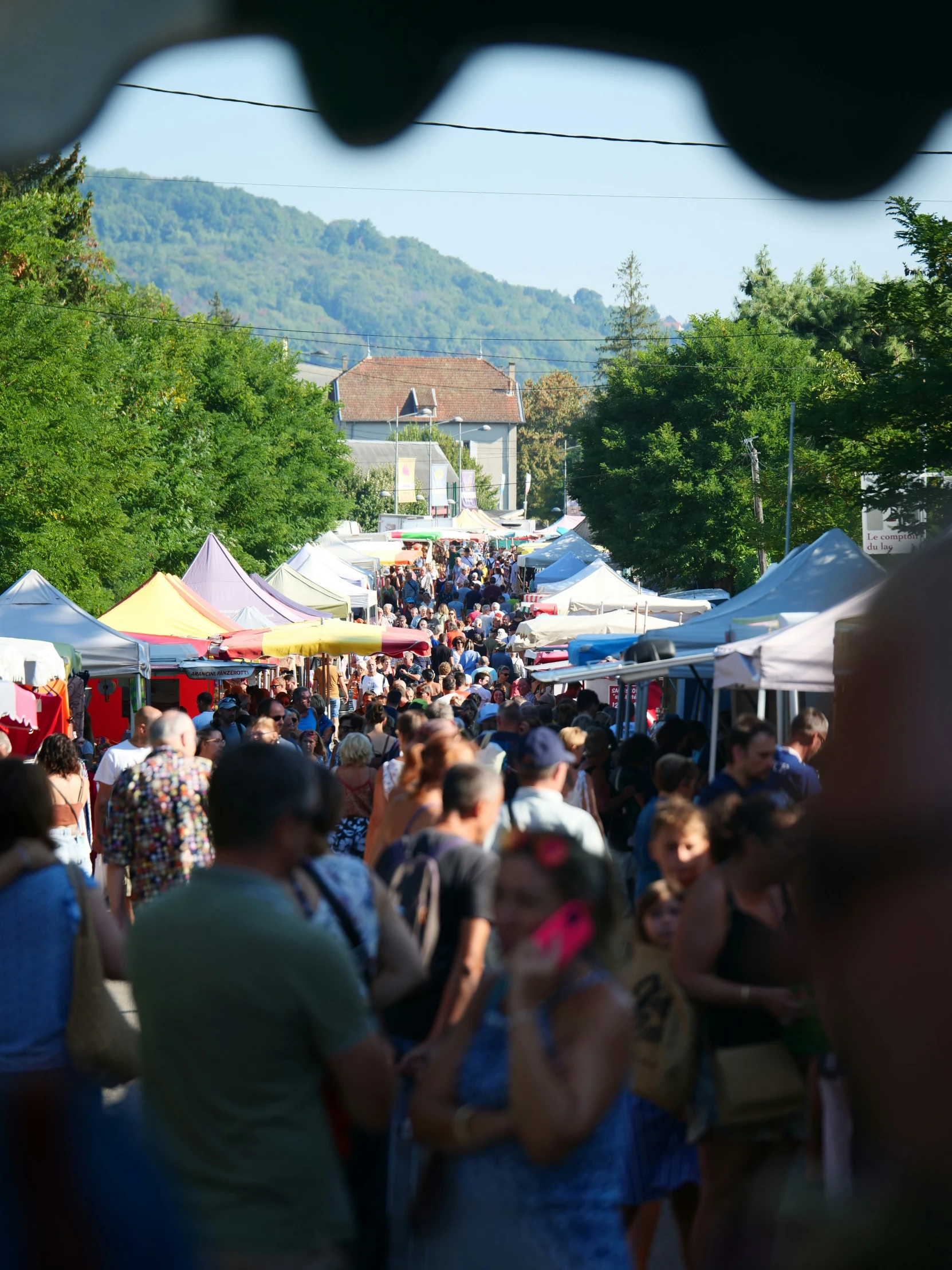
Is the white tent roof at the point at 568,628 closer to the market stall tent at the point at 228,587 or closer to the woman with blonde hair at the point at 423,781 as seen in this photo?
the market stall tent at the point at 228,587

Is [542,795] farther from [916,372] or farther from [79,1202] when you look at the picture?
[79,1202]

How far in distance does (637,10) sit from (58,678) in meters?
9.94

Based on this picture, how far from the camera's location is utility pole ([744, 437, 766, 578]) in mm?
23672

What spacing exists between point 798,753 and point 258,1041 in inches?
178

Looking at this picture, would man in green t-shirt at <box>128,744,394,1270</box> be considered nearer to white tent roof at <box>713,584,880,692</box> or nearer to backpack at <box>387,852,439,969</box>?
backpack at <box>387,852,439,969</box>

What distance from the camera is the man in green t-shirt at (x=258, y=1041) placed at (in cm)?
173

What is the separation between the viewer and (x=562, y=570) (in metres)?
25.7

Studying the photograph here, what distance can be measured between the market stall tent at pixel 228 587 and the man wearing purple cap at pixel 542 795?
12.5 m

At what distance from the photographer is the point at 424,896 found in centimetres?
323

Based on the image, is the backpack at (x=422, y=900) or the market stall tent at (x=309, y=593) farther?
the market stall tent at (x=309, y=593)

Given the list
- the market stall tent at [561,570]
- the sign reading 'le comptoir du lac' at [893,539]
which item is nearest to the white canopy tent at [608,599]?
the market stall tent at [561,570]

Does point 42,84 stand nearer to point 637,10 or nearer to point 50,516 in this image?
point 637,10

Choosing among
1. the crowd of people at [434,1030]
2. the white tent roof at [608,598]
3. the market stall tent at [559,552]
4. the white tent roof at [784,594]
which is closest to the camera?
the crowd of people at [434,1030]

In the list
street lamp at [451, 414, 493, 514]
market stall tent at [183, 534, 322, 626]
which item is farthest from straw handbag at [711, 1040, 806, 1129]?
street lamp at [451, 414, 493, 514]
